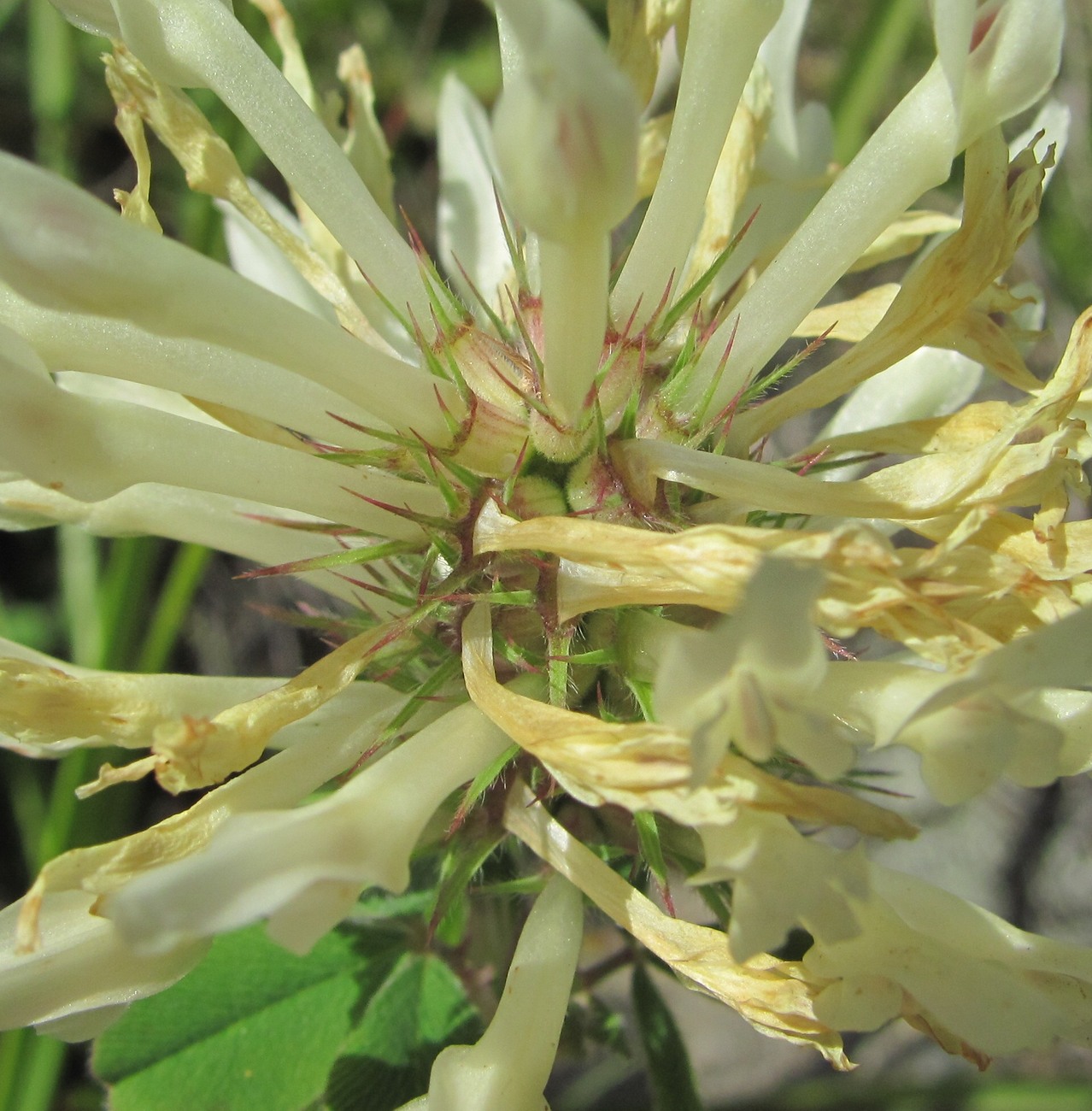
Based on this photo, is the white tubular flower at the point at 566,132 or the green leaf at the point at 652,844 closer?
the white tubular flower at the point at 566,132

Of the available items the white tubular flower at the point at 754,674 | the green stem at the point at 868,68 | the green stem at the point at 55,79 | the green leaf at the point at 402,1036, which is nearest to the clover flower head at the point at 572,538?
the white tubular flower at the point at 754,674

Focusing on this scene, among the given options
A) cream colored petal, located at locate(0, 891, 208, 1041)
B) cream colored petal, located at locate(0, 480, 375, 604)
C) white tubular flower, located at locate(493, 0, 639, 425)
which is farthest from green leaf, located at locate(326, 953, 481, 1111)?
white tubular flower, located at locate(493, 0, 639, 425)

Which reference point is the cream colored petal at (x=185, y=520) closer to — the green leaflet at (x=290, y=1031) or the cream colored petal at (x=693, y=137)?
the cream colored petal at (x=693, y=137)

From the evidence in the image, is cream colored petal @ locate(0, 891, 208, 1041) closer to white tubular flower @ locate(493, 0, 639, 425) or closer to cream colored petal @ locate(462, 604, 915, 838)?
cream colored petal @ locate(462, 604, 915, 838)

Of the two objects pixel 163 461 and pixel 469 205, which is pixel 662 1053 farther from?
pixel 469 205

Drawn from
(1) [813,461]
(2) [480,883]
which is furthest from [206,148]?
(2) [480,883]
